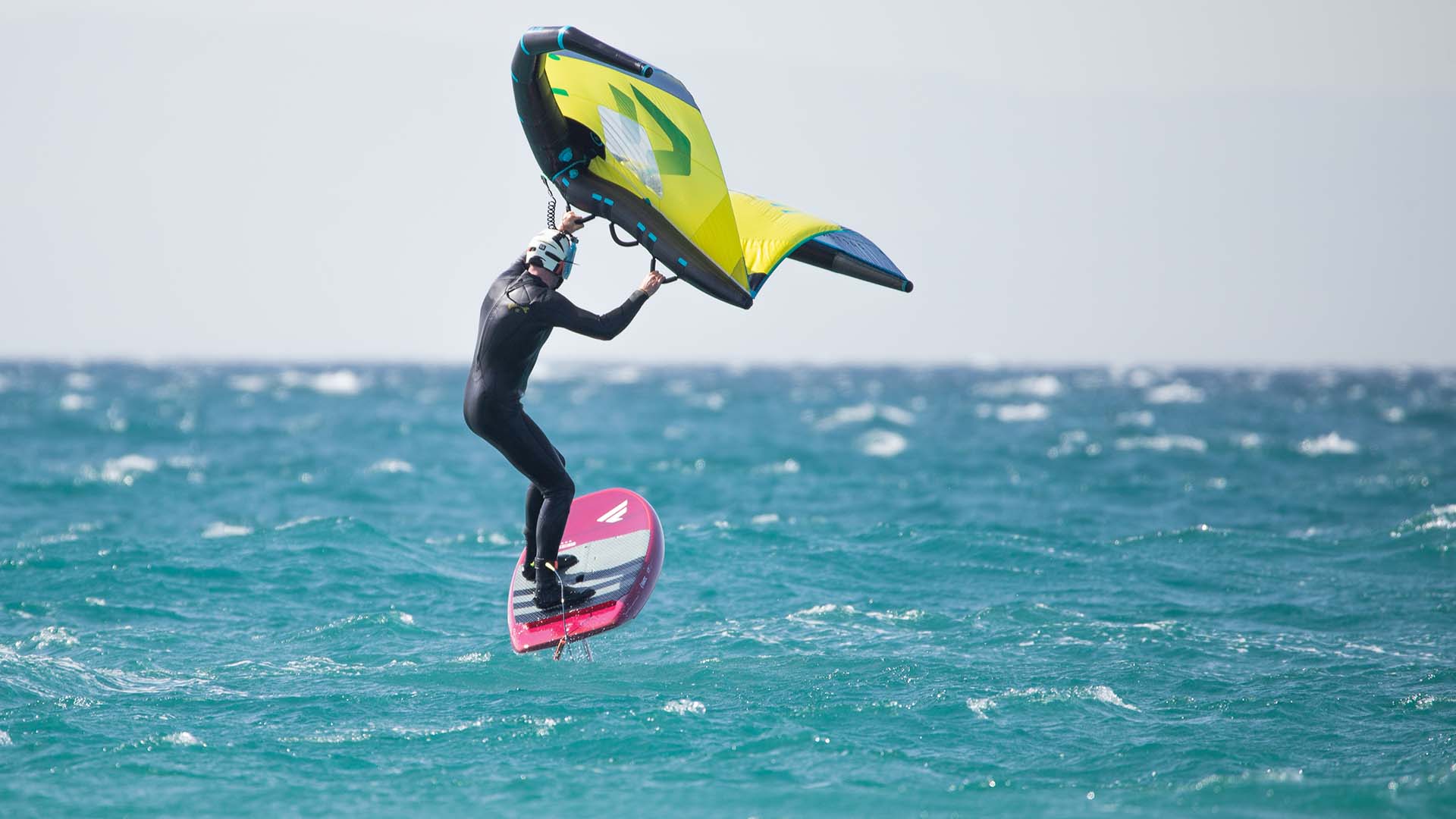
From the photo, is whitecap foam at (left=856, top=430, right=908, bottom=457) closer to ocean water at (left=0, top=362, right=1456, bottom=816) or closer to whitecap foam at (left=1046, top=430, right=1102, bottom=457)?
whitecap foam at (left=1046, top=430, right=1102, bottom=457)

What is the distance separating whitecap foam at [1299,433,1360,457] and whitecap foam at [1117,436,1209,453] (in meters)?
2.86

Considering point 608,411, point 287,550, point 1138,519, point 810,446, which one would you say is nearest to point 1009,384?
point 608,411

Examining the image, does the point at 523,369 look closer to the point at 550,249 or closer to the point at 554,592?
the point at 550,249

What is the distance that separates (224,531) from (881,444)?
2347 cm

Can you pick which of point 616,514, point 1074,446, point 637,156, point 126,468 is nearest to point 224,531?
point 616,514

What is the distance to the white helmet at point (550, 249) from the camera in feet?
31.8

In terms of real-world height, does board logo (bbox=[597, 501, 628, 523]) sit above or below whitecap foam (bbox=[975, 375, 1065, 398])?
below

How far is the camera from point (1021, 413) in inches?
2192

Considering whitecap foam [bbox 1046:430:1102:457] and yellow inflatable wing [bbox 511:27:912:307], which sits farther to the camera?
whitecap foam [bbox 1046:430:1102:457]

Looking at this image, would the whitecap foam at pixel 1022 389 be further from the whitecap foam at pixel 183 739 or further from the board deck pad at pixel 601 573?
the whitecap foam at pixel 183 739

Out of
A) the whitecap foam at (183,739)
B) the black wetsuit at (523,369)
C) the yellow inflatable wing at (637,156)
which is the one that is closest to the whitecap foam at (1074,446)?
the black wetsuit at (523,369)

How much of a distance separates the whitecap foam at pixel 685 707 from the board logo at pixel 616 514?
207 cm

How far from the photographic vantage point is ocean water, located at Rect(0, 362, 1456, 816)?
29.5ft

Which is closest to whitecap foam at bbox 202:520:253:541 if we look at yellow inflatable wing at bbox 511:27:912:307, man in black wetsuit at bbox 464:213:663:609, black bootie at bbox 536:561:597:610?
black bootie at bbox 536:561:597:610
